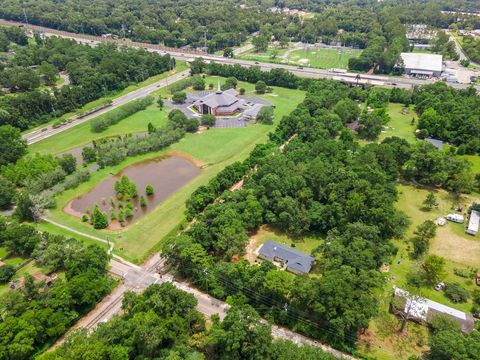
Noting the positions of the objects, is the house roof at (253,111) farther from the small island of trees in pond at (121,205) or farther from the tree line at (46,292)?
the tree line at (46,292)

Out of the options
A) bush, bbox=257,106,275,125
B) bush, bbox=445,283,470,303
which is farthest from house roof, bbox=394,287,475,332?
bush, bbox=257,106,275,125

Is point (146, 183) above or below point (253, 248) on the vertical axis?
above

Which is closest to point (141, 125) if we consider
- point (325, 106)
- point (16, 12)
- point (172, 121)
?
point (172, 121)

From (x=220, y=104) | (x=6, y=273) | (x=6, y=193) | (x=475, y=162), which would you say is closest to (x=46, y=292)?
(x=6, y=273)

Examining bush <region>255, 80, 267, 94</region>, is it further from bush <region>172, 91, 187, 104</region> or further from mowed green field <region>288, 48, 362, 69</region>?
mowed green field <region>288, 48, 362, 69</region>

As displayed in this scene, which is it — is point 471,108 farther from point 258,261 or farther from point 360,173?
point 258,261

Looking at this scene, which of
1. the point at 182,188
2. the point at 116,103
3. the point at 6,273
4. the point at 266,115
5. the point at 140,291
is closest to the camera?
the point at 140,291

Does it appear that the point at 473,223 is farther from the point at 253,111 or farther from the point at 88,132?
the point at 88,132

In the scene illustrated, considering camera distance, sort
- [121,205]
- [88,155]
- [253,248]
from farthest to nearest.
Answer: [88,155] → [121,205] → [253,248]
